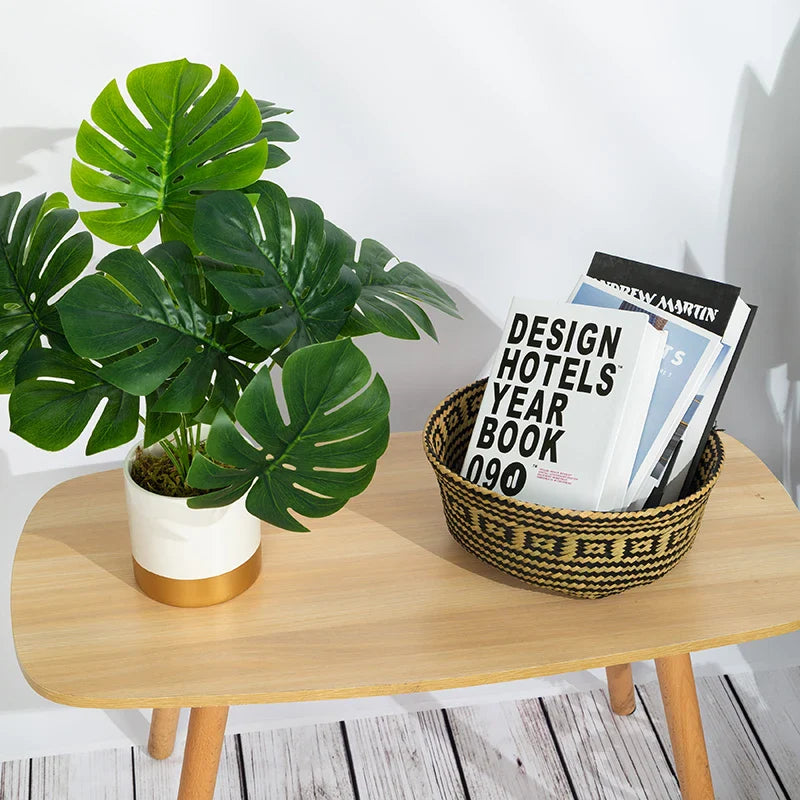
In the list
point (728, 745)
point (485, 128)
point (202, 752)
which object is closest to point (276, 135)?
point (485, 128)

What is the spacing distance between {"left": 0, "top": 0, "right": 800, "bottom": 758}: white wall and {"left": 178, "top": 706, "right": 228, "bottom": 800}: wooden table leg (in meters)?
0.44

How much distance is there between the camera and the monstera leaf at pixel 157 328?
2.29ft

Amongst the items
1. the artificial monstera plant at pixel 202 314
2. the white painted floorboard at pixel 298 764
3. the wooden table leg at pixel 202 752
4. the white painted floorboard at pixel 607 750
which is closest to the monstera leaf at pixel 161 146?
the artificial monstera plant at pixel 202 314

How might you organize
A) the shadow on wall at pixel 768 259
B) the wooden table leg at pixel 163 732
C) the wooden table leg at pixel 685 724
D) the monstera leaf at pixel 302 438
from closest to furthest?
1. the monstera leaf at pixel 302 438
2. the wooden table leg at pixel 685 724
3. the shadow on wall at pixel 768 259
4. the wooden table leg at pixel 163 732

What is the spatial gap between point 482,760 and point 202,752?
0.61 m

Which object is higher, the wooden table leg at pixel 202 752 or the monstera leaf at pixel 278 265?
the monstera leaf at pixel 278 265

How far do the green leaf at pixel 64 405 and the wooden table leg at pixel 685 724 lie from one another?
63 cm

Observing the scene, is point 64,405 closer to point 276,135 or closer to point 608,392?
point 276,135

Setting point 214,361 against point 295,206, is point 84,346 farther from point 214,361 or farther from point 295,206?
point 295,206

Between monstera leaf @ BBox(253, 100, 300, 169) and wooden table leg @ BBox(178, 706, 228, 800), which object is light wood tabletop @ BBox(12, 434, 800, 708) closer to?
wooden table leg @ BBox(178, 706, 228, 800)

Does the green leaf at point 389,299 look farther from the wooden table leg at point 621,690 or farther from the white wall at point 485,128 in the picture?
the wooden table leg at point 621,690

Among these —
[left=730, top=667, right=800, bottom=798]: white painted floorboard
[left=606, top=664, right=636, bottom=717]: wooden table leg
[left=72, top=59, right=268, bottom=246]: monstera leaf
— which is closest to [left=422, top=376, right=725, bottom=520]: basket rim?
[left=72, top=59, right=268, bottom=246]: monstera leaf

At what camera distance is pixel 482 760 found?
4.70ft

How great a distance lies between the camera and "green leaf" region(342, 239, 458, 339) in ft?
2.63
